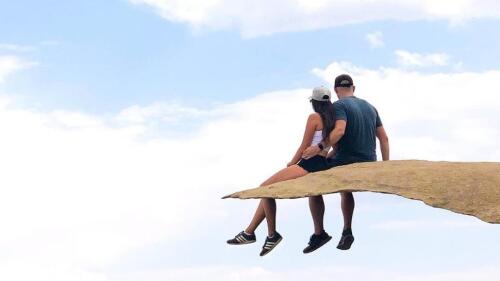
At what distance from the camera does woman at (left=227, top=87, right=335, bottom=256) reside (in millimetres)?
11797

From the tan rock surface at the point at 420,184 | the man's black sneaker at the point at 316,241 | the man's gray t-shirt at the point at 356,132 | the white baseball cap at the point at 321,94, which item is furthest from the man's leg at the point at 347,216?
the white baseball cap at the point at 321,94

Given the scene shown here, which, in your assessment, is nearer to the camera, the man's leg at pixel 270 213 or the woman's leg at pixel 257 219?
the man's leg at pixel 270 213

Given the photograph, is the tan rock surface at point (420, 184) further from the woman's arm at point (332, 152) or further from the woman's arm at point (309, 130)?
the woman's arm at point (332, 152)

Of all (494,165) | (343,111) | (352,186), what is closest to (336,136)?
(343,111)

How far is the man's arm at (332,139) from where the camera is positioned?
38.7ft

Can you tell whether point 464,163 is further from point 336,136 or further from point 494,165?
point 336,136

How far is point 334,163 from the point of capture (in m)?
12.3

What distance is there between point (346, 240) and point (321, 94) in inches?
76.5

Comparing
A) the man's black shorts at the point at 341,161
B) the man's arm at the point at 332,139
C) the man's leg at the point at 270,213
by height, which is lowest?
the man's leg at the point at 270,213

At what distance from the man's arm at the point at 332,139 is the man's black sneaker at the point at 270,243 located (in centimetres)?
110

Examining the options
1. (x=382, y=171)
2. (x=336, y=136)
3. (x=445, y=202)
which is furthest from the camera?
(x=336, y=136)

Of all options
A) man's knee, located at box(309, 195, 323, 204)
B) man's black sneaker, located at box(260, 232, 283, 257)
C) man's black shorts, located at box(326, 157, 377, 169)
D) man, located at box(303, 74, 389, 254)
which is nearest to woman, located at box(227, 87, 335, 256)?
man's black sneaker, located at box(260, 232, 283, 257)

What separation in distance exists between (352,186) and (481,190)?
1.43m

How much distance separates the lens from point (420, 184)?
1063 cm
